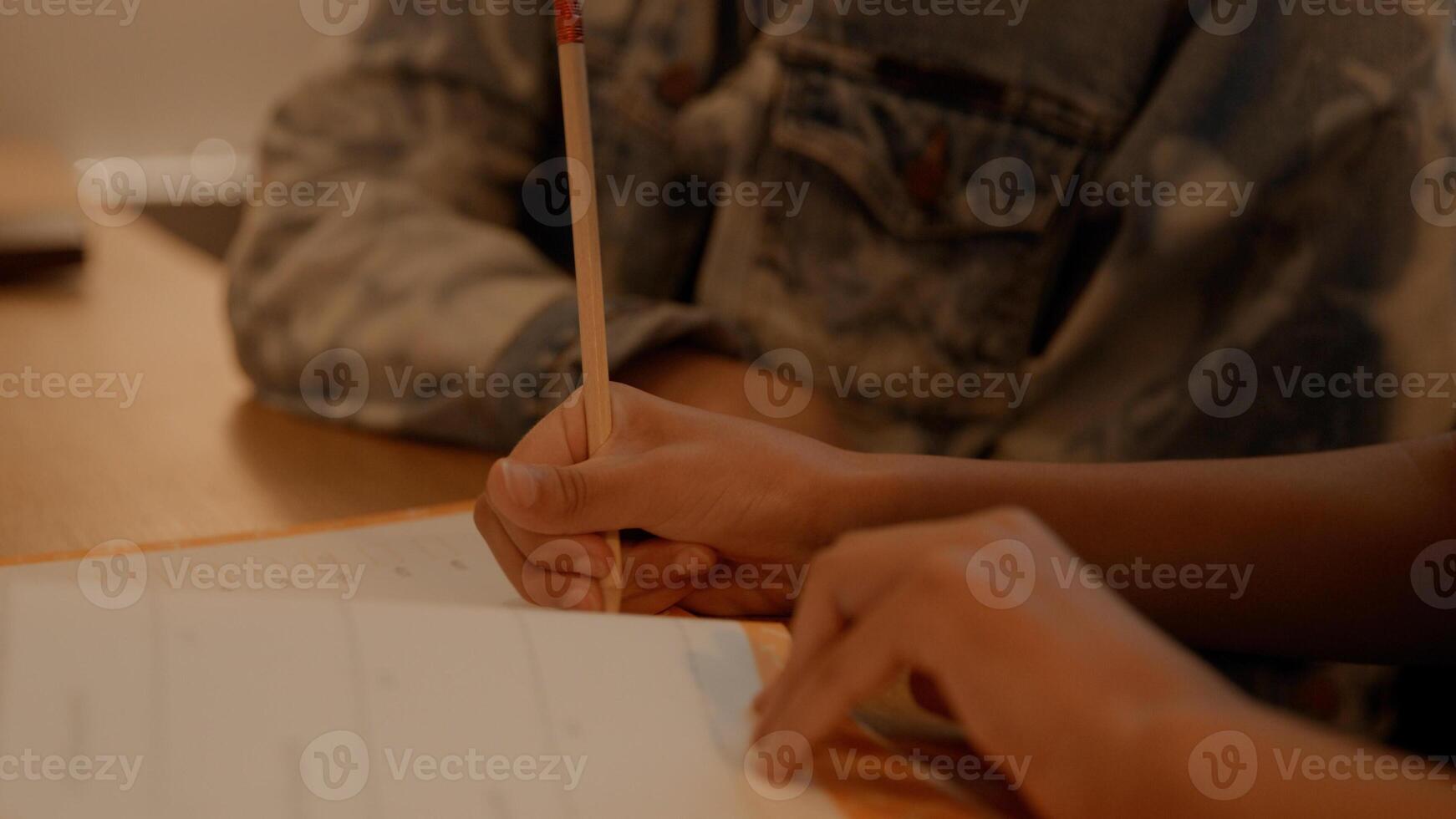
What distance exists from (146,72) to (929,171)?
1.02m

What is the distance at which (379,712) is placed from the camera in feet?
1.07

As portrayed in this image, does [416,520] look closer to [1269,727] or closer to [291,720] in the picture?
[291,720]

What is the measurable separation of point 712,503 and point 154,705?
0.18 m

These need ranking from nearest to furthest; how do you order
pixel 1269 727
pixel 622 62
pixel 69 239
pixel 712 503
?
1. pixel 1269 727
2. pixel 712 503
3. pixel 622 62
4. pixel 69 239

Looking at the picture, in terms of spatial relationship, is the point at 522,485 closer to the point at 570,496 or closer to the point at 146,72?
the point at 570,496

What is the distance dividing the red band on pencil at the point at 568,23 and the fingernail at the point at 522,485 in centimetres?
13

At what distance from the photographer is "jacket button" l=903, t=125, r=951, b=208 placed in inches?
25.4

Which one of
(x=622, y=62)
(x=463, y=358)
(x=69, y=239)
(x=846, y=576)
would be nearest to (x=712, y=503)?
(x=846, y=576)

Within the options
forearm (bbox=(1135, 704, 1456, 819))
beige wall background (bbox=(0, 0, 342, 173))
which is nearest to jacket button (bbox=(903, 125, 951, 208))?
forearm (bbox=(1135, 704, 1456, 819))

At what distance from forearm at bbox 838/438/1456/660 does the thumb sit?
0.08 meters

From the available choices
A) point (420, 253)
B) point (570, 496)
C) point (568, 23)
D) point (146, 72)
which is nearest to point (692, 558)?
point (570, 496)

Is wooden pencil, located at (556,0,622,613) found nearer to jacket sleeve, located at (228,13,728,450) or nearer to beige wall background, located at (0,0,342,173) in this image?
jacket sleeve, located at (228,13,728,450)

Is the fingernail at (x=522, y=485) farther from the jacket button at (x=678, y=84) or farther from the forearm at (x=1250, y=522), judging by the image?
the jacket button at (x=678, y=84)

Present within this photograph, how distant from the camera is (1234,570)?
427mm
